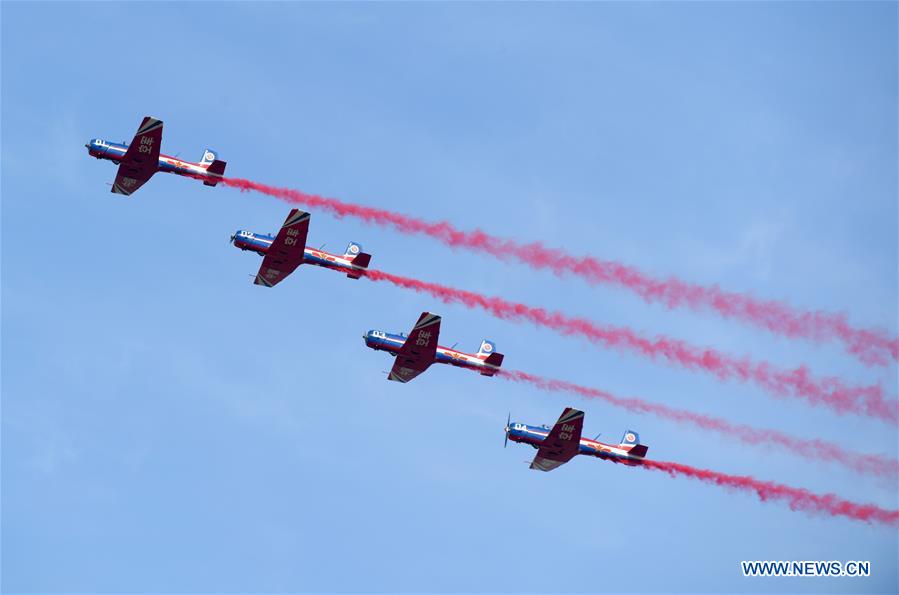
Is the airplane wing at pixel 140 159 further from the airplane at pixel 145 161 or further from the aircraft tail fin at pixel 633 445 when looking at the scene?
the aircraft tail fin at pixel 633 445

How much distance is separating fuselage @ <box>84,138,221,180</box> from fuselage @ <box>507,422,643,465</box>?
2963cm

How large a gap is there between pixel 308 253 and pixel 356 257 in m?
3.53

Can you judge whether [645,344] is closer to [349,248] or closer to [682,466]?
[682,466]

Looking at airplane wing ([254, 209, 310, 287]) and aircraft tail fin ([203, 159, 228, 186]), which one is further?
aircraft tail fin ([203, 159, 228, 186])

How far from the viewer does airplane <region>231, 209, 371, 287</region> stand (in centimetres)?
11762

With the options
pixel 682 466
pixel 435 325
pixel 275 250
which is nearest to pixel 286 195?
pixel 275 250

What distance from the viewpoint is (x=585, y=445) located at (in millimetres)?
117750

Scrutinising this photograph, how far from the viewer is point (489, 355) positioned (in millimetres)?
117312

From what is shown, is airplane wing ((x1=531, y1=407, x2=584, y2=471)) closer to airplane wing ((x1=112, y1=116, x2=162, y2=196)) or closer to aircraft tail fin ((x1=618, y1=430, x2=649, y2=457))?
aircraft tail fin ((x1=618, y1=430, x2=649, y2=457))

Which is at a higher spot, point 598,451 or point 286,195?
point 286,195

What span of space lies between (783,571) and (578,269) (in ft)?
87.2

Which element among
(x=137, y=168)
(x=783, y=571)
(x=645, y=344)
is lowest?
(x=783, y=571)

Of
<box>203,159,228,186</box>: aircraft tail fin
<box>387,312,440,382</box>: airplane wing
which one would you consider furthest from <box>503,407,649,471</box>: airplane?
<box>203,159,228,186</box>: aircraft tail fin

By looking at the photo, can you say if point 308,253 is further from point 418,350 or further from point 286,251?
point 418,350
